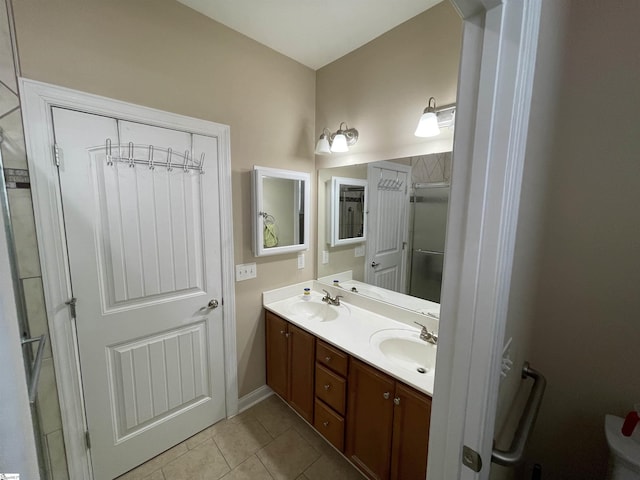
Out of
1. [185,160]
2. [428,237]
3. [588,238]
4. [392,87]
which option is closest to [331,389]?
[428,237]

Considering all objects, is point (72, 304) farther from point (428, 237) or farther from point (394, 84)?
point (394, 84)

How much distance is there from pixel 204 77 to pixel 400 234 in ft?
5.35

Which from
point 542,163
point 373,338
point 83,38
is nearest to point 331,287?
point 373,338

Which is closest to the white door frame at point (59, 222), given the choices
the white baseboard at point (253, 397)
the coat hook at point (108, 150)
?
the coat hook at point (108, 150)

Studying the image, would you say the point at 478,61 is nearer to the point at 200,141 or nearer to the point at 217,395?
the point at 200,141

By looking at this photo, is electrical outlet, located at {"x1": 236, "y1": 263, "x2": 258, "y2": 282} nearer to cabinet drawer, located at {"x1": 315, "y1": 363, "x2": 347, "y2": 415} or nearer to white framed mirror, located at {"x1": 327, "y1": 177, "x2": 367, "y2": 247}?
white framed mirror, located at {"x1": 327, "y1": 177, "x2": 367, "y2": 247}

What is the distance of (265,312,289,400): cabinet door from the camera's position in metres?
1.89

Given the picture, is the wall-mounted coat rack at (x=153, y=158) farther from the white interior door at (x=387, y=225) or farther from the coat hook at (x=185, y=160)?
the white interior door at (x=387, y=225)

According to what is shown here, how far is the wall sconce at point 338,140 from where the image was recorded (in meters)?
1.85

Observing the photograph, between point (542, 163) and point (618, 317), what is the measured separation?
0.77 meters

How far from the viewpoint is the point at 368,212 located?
1.91m

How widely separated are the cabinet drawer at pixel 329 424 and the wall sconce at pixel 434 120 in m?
1.75

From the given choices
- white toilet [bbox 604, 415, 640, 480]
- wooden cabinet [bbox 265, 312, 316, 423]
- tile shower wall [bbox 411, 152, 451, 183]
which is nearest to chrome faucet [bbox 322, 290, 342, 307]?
wooden cabinet [bbox 265, 312, 316, 423]

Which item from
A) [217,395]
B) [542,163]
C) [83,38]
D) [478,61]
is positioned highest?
[83,38]
